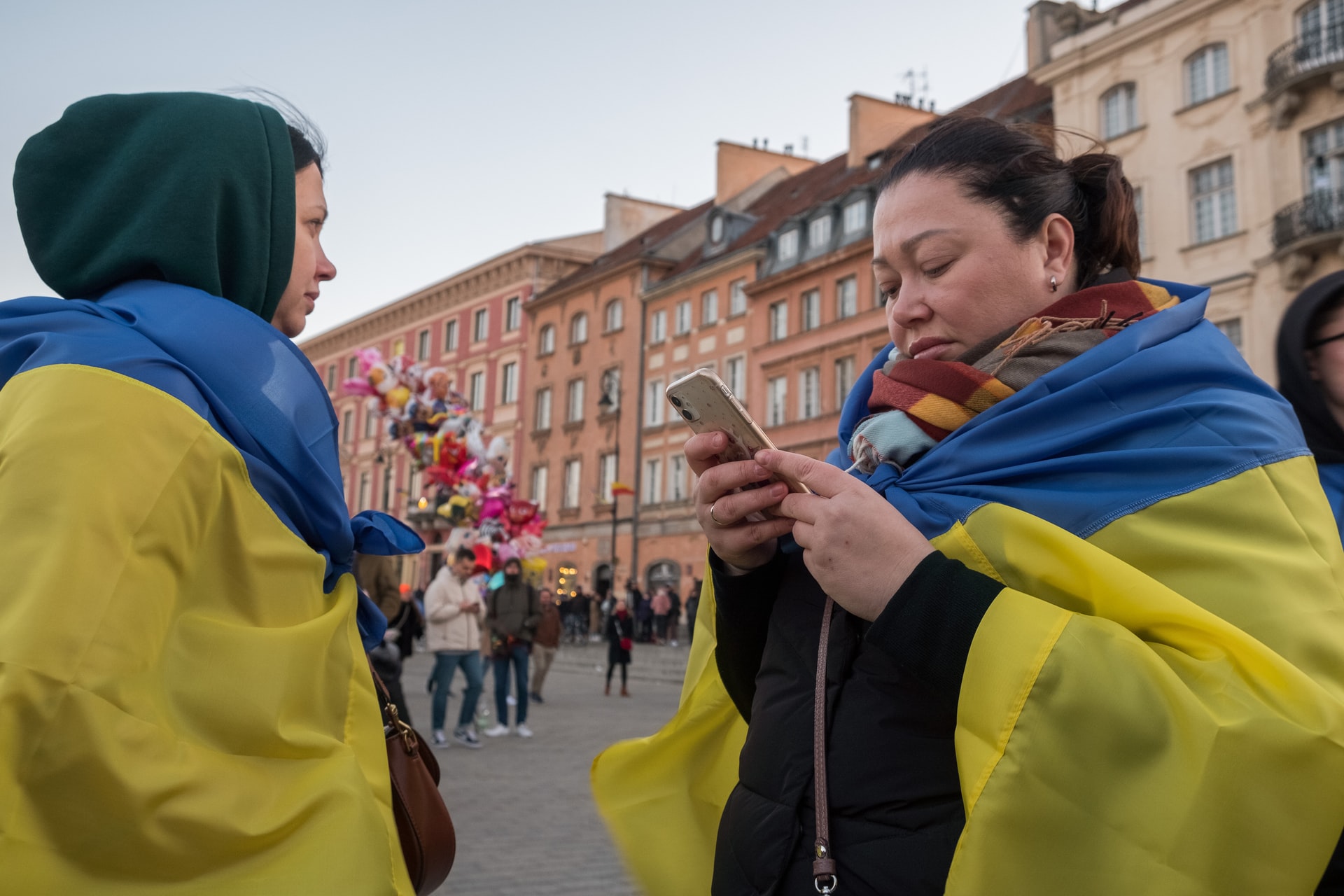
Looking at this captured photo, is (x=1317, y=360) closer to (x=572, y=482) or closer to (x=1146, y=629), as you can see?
(x=1146, y=629)

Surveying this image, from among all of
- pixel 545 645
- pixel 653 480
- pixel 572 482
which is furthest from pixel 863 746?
pixel 572 482

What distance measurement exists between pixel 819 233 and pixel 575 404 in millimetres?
14120

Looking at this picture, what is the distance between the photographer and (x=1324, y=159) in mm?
21438

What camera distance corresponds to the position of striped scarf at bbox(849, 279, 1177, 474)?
5.90 feet

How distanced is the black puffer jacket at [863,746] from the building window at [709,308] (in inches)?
1467

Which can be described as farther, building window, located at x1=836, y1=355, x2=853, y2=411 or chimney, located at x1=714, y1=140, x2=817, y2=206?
chimney, located at x1=714, y1=140, x2=817, y2=206

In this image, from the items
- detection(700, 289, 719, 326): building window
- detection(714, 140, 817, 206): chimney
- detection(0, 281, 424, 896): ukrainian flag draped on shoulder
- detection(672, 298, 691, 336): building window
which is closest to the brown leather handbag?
detection(0, 281, 424, 896): ukrainian flag draped on shoulder

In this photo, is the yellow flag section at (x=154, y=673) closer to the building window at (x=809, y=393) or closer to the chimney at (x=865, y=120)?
the building window at (x=809, y=393)

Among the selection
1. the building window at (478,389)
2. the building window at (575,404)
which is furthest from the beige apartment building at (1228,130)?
the building window at (478,389)

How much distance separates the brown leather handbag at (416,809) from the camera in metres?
1.98

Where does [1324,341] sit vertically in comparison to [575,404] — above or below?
below

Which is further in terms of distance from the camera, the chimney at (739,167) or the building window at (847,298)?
the chimney at (739,167)

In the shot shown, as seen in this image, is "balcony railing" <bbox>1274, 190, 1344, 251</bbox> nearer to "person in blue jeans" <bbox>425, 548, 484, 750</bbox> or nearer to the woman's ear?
"person in blue jeans" <bbox>425, 548, 484, 750</bbox>

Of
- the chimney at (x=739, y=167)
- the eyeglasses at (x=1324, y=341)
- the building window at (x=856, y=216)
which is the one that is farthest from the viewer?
the chimney at (x=739, y=167)
